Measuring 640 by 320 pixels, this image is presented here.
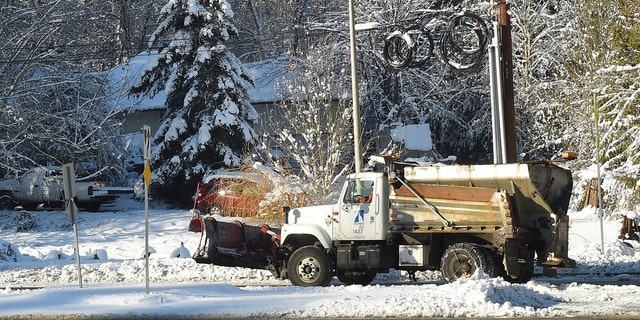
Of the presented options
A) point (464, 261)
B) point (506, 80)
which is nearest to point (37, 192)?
point (506, 80)

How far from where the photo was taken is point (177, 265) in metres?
21.5

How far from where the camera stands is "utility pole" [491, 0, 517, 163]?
2227 centimetres

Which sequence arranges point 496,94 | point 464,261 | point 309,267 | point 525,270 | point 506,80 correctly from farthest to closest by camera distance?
point 496,94
point 506,80
point 309,267
point 525,270
point 464,261

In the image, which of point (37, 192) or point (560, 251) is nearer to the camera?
point (560, 251)

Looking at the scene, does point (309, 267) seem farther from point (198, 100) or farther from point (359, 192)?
point (198, 100)

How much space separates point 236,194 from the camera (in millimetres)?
31156

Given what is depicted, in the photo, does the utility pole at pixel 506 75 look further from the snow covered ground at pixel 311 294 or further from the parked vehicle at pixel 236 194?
the parked vehicle at pixel 236 194

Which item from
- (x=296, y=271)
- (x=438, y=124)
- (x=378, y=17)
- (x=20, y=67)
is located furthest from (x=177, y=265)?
(x=438, y=124)

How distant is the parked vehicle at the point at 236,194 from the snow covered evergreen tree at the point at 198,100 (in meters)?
5.52

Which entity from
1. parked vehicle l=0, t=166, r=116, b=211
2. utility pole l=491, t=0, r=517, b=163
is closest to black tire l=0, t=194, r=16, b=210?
parked vehicle l=0, t=166, r=116, b=211

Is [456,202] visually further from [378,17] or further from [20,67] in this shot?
[378,17]

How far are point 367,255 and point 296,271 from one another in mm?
1419

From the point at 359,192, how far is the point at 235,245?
9.99 feet

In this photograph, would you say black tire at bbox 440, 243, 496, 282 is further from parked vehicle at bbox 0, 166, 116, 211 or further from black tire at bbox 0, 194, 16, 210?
black tire at bbox 0, 194, 16, 210
